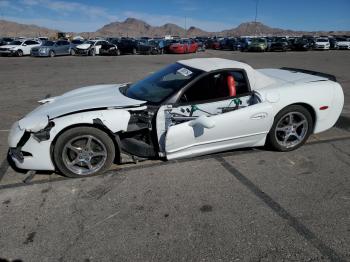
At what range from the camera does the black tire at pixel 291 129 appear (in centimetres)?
449

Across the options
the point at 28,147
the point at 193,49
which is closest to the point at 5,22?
the point at 193,49

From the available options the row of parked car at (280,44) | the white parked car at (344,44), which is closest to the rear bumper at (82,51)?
the row of parked car at (280,44)

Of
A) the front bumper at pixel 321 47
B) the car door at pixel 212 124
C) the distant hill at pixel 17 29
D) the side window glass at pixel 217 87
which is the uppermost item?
the distant hill at pixel 17 29

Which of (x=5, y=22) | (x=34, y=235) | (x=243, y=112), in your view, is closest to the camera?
(x=34, y=235)

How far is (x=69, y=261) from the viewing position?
→ 2.61 meters

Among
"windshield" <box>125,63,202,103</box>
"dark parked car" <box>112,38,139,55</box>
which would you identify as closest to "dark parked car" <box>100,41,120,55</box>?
"dark parked car" <box>112,38,139,55</box>

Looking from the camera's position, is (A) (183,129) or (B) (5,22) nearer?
(A) (183,129)

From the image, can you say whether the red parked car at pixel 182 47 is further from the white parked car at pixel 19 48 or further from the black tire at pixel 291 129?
the black tire at pixel 291 129

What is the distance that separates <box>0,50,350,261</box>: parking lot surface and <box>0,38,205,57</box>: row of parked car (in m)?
22.6

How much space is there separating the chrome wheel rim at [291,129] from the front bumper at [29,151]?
315 cm

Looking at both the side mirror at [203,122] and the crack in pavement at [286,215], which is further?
the side mirror at [203,122]

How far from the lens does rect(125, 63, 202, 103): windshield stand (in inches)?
166

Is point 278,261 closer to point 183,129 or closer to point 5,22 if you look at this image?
point 183,129

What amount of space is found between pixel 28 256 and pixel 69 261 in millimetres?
380
